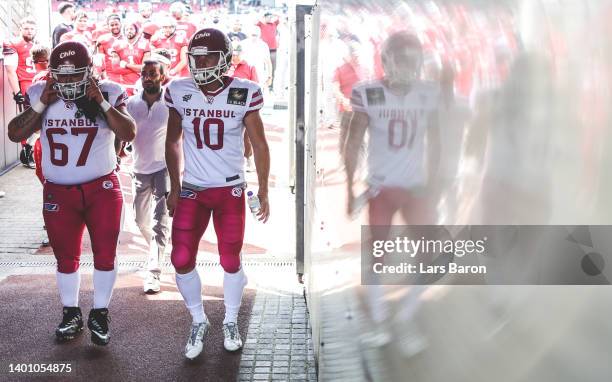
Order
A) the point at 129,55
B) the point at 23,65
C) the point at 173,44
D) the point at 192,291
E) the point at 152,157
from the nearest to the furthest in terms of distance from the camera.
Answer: the point at 192,291
the point at 152,157
the point at 23,65
the point at 129,55
the point at 173,44

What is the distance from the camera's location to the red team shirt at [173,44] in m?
14.8

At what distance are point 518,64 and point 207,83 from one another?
133 inches

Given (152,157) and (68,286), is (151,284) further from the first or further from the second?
(68,286)

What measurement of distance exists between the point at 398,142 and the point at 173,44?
13951 mm

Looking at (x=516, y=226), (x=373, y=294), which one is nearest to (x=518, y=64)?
(x=516, y=226)

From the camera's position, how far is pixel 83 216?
4762 millimetres

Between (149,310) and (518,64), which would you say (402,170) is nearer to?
(518,64)

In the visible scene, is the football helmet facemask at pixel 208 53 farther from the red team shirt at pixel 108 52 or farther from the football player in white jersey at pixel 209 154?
the red team shirt at pixel 108 52

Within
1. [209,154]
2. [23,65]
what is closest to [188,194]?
[209,154]

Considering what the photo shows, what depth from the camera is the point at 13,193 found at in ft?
32.5

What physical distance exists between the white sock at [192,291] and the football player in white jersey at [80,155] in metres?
0.49

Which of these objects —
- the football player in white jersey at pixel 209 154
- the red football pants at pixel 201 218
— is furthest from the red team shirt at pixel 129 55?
the red football pants at pixel 201 218

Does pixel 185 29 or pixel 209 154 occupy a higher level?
pixel 185 29

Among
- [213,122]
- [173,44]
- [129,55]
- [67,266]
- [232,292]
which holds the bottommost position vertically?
[232,292]
